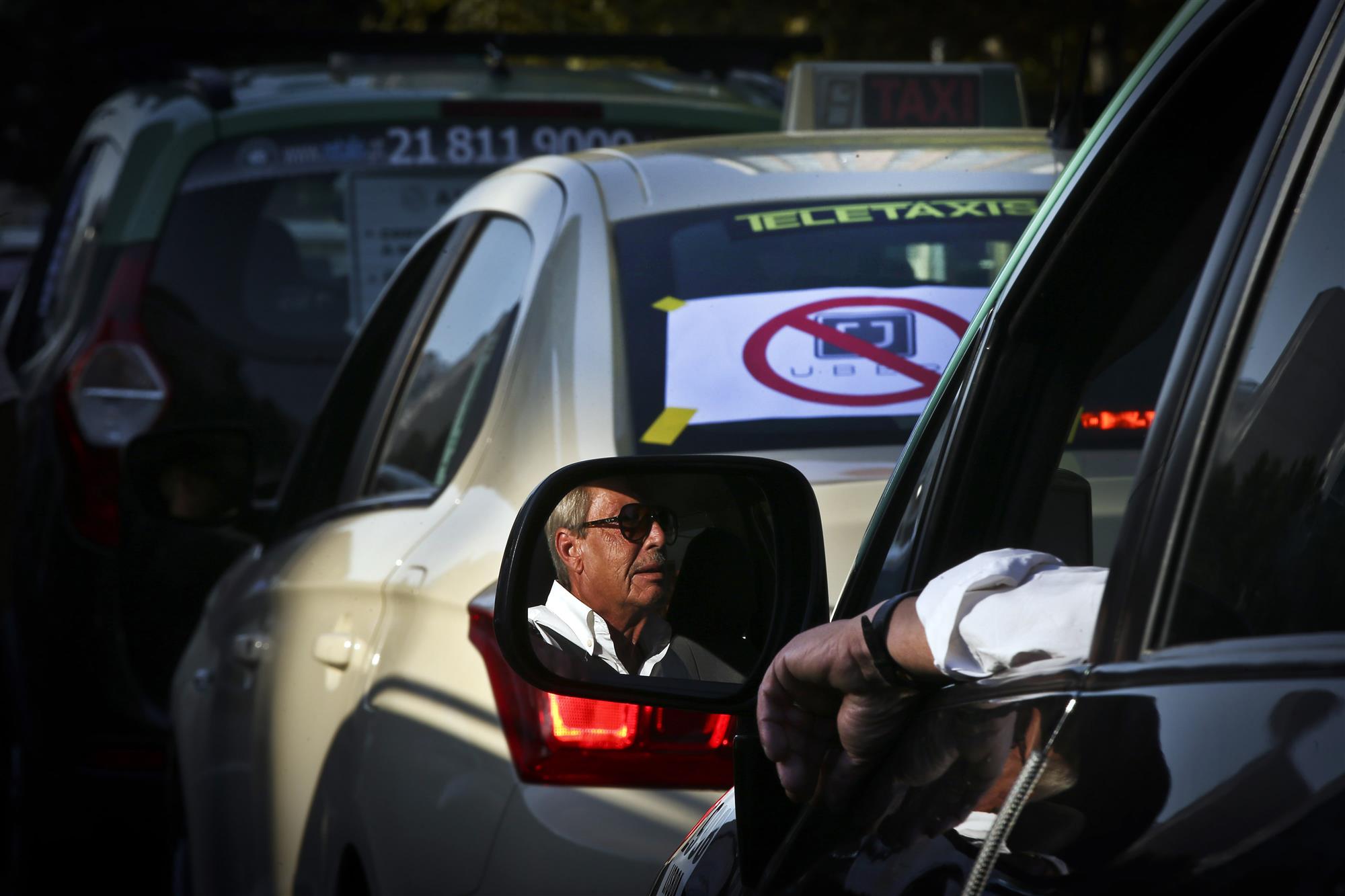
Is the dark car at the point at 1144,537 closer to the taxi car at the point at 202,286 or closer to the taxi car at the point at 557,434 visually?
the taxi car at the point at 557,434

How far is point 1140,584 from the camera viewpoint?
1.22 meters

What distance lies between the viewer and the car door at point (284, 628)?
120 inches

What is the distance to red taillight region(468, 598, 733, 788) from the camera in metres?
2.28

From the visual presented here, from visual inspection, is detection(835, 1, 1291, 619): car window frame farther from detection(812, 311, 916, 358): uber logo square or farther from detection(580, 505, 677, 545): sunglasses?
detection(812, 311, 916, 358): uber logo square

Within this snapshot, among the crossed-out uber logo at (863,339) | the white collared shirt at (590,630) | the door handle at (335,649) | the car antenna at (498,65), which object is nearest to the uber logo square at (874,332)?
the crossed-out uber logo at (863,339)

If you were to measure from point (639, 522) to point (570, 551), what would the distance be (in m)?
0.07

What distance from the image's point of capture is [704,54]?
6840 millimetres

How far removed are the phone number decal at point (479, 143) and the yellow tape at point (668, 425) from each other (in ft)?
9.83

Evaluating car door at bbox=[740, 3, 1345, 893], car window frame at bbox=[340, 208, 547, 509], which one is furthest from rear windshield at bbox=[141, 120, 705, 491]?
car door at bbox=[740, 3, 1345, 893]

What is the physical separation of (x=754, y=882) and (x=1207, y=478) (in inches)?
25.4

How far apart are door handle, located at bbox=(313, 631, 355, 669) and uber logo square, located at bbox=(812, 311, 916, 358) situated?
82 centimetres

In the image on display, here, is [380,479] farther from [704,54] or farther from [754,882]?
[704,54]

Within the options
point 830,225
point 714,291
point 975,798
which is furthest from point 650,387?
point 975,798

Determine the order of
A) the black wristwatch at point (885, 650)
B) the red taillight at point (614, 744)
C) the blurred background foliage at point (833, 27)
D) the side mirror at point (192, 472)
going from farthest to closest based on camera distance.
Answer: the blurred background foliage at point (833, 27)
the side mirror at point (192, 472)
the red taillight at point (614, 744)
the black wristwatch at point (885, 650)
